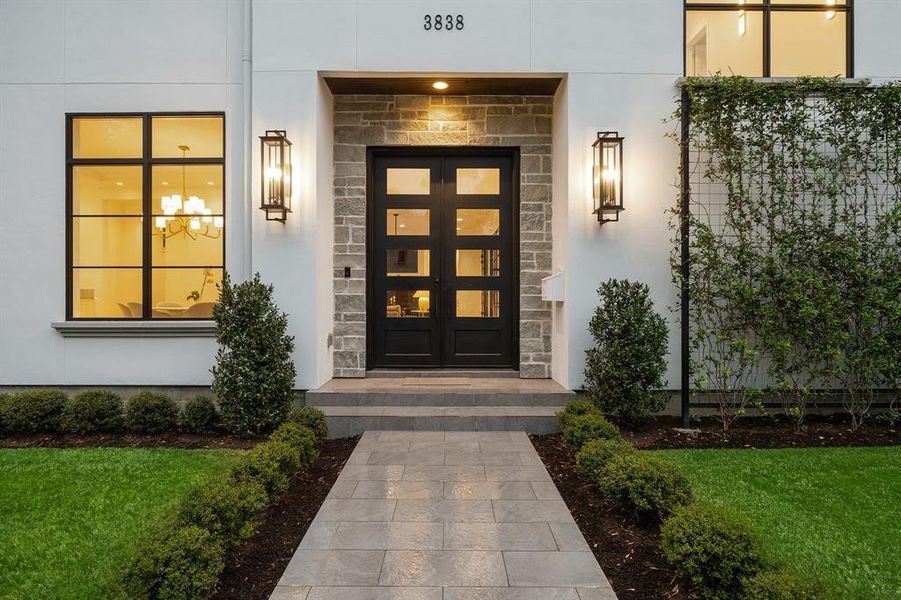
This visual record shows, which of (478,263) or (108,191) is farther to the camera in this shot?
(478,263)

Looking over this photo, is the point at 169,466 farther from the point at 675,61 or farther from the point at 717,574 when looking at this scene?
the point at 675,61

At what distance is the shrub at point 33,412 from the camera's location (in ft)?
16.6

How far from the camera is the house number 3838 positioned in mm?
5535

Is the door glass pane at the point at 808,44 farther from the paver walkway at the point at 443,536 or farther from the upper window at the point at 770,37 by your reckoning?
the paver walkway at the point at 443,536

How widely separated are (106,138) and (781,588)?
7115mm

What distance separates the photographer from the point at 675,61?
18.3ft

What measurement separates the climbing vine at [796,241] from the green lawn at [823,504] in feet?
2.86

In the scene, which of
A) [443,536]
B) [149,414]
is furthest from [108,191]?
[443,536]

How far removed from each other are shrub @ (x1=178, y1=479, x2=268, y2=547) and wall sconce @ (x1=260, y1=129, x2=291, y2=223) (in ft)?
9.93

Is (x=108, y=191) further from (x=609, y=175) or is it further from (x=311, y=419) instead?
(x=609, y=175)

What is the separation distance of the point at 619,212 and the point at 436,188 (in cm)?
223

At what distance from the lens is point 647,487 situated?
122 inches

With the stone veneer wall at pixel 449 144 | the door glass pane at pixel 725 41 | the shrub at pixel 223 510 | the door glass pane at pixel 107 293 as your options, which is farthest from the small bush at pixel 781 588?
the door glass pane at pixel 107 293

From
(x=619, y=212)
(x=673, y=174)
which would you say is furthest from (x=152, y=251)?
(x=673, y=174)
